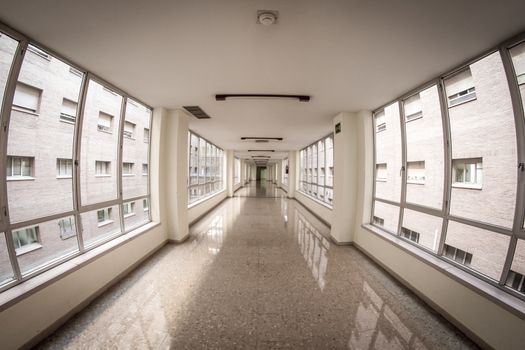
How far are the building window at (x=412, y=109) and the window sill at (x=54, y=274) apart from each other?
5.15 meters

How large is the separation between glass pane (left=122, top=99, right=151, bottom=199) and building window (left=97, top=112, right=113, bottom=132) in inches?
9.3

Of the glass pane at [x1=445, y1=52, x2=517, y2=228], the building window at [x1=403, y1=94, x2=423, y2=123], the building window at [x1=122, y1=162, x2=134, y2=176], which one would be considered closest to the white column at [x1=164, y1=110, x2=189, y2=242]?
the building window at [x1=122, y1=162, x2=134, y2=176]

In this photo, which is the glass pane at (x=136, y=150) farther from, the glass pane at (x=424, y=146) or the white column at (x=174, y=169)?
the glass pane at (x=424, y=146)

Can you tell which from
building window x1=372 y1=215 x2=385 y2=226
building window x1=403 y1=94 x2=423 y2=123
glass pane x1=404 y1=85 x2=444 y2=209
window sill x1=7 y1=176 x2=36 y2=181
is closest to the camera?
window sill x1=7 y1=176 x2=36 y2=181

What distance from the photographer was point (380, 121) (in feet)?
12.4

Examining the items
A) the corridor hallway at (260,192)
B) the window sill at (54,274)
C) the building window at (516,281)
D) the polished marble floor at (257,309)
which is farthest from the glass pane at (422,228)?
the corridor hallway at (260,192)

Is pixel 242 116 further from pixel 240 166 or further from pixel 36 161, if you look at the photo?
pixel 240 166

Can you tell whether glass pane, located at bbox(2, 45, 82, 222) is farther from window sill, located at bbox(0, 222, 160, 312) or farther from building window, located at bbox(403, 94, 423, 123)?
building window, located at bbox(403, 94, 423, 123)

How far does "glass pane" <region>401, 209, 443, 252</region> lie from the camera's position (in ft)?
8.05

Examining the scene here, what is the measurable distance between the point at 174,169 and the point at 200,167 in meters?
3.34

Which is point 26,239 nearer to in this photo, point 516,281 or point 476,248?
point 516,281

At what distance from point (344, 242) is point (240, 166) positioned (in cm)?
1271

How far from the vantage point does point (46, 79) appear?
206cm

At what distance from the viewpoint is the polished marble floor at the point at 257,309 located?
5.52 ft
